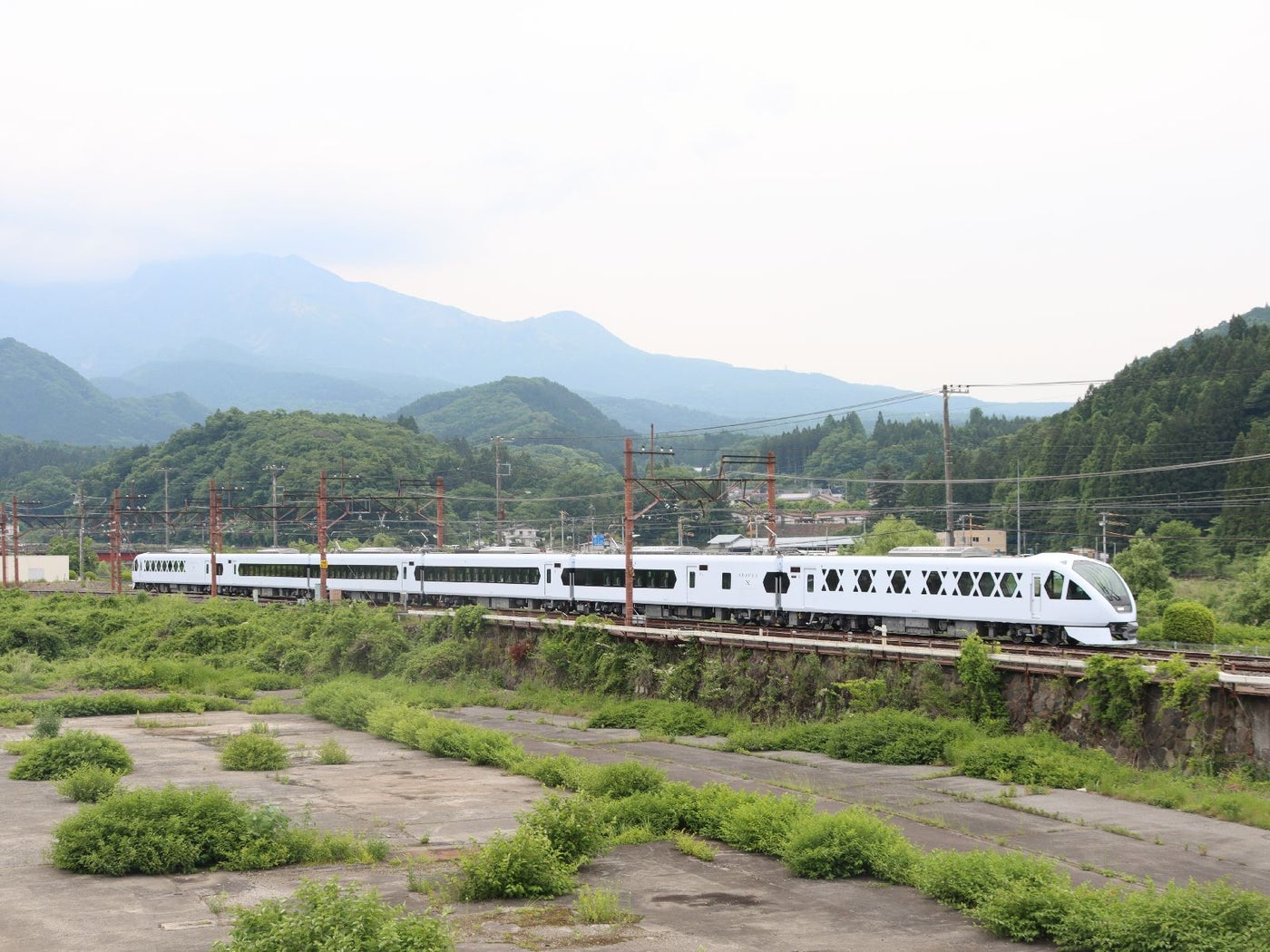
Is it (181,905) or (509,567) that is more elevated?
(509,567)

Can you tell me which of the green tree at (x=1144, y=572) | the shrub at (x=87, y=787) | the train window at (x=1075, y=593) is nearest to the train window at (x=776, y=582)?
the train window at (x=1075, y=593)

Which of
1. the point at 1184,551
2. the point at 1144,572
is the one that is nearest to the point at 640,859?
the point at 1144,572

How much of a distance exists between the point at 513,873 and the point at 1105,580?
63.6ft

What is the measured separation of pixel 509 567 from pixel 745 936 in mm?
38913

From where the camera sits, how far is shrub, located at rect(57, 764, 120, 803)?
81.9 feet

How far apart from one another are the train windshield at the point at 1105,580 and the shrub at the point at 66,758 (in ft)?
75.2

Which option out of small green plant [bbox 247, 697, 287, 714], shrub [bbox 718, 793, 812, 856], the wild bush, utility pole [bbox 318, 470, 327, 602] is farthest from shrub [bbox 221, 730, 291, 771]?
utility pole [bbox 318, 470, 327, 602]

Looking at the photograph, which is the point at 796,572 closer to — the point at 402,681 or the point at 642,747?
the point at 642,747

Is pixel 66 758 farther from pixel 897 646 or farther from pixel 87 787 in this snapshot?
pixel 897 646

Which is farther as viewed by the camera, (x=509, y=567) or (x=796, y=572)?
(x=509, y=567)

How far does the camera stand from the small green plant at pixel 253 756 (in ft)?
97.3

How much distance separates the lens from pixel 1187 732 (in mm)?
25734

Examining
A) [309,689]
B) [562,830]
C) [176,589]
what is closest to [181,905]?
[562,830]

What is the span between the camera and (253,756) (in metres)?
29.8
